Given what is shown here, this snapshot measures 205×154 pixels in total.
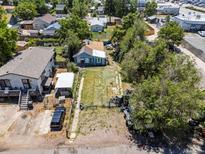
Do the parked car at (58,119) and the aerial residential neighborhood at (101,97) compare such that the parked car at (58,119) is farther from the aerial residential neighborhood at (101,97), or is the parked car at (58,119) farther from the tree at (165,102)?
the tree at (165,102)

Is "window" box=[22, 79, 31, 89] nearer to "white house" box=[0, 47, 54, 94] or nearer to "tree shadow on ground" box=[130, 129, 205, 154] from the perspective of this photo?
"white house" box=[0, 47, 54, 94]

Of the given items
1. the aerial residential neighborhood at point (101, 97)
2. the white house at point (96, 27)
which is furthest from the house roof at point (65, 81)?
the white house at point (96, 27)

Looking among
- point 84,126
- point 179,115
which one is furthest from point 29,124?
point 179,115

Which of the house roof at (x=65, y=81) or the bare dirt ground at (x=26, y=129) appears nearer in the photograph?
the bare dirt ground at (x=26, y=129)

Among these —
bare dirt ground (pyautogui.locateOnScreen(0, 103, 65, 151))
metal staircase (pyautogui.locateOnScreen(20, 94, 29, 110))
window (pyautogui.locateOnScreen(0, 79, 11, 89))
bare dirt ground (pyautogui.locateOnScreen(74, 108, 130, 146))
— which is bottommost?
bare dirt ground (pyautogui.locateOnScreen(0, 103, 65, 151))

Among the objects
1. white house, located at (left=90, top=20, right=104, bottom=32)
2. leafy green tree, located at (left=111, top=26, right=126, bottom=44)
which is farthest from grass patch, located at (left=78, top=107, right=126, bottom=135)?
white house, located at (left=90, top=20, right=104, bottom=32)

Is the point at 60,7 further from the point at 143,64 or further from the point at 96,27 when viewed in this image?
the point at 143,64
